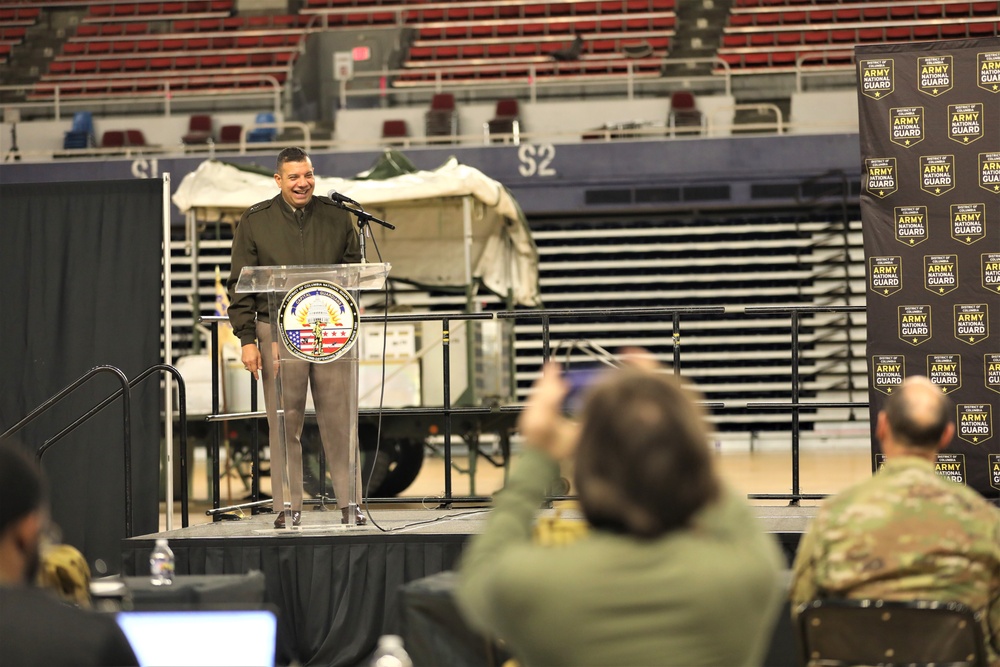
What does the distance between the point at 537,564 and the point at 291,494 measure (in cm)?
406

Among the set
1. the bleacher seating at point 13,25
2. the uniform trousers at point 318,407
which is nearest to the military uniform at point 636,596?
the uniform trousers at point 318,407

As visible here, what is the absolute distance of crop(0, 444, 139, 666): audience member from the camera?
6.57 feet

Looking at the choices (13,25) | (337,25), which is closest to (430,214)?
(337,25)

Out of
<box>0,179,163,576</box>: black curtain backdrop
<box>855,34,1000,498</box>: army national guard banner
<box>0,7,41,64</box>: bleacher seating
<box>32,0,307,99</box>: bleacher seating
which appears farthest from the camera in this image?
<box>0,7,41,64</box>: bleacher seating

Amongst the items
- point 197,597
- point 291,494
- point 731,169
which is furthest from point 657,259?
point 197,597

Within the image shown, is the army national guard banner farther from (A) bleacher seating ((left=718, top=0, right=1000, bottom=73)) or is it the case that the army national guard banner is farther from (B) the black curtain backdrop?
(A) bleacher seating ((left=718, top=0, right=1000, bottom=73))

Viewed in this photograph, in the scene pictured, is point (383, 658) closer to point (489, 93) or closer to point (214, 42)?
point (489, 93)

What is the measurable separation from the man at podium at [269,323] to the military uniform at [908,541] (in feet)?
10.00

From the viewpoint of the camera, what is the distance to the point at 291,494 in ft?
18.8

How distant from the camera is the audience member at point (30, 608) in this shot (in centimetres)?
200

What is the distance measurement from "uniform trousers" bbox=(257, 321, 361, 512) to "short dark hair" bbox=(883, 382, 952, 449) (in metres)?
2.98

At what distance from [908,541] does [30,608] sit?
195 centimetres

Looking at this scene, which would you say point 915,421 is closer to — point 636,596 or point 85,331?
point 636,596

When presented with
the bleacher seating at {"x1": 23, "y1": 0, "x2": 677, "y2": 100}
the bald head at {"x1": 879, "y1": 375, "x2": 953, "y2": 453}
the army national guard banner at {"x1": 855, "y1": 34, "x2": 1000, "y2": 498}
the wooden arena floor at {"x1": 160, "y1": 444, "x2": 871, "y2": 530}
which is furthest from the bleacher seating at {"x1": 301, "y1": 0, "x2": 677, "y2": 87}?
the bald head at {"x1": 879, "y1": 375, "x2": 953, "y2": 453}
